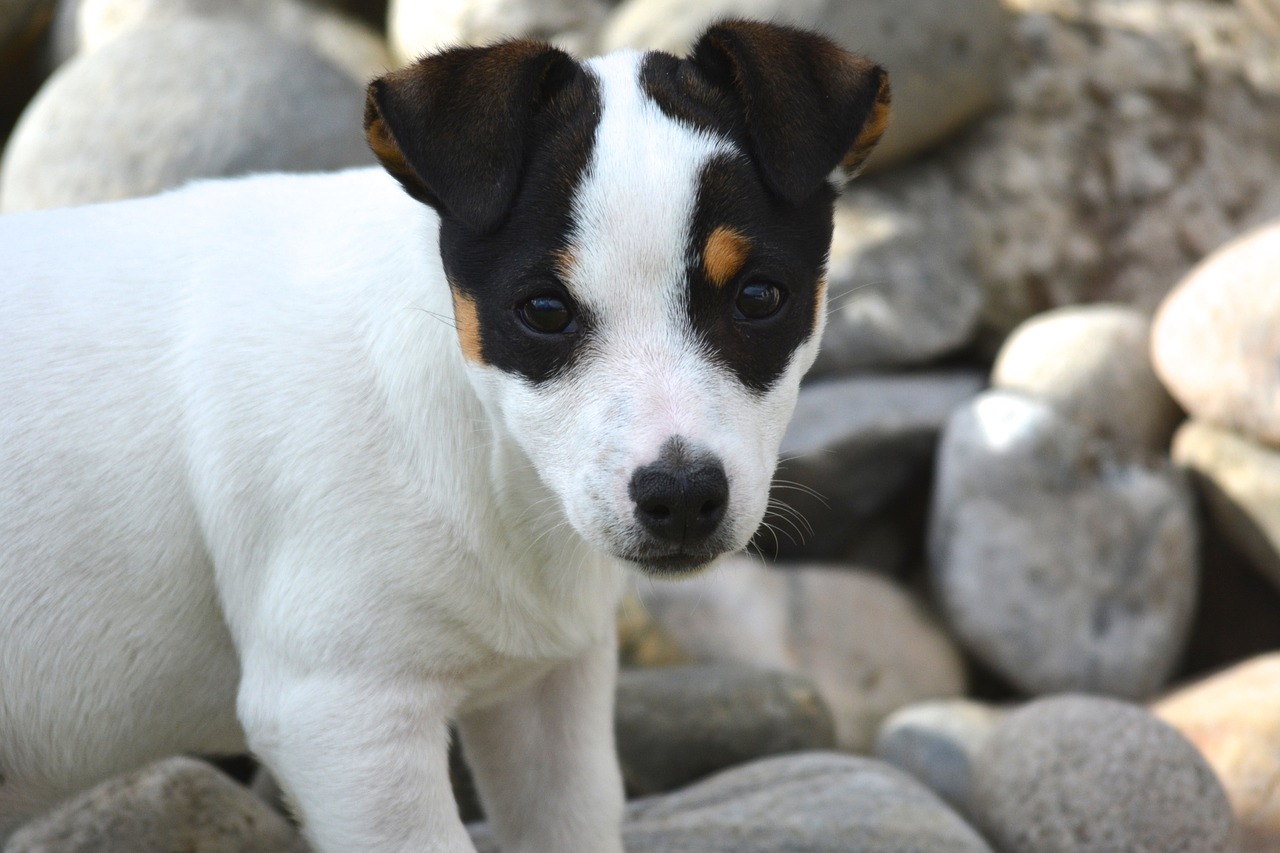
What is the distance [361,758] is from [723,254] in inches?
52.2

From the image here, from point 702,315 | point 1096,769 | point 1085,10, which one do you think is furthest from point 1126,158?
point 702,315

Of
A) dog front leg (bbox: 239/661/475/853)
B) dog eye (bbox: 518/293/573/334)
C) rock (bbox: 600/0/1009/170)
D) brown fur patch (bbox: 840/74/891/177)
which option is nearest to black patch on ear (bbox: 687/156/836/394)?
brown fur patch (bbox: 840/74/891/177)

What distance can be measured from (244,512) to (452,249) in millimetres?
773

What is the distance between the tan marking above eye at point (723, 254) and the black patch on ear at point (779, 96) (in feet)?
0.55

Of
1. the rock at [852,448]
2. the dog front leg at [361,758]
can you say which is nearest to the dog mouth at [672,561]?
the dog front leg at [361,758]

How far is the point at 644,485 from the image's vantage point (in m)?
2.52

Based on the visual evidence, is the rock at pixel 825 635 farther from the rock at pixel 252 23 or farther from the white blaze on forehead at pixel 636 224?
the rock at pixel 252 23

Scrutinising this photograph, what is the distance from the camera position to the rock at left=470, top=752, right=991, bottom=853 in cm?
396

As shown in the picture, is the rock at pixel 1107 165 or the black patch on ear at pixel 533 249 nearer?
the black patch on ear at pixel 533 249

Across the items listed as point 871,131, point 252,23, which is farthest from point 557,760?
point 252,23

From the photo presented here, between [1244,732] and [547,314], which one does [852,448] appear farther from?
[547,314]

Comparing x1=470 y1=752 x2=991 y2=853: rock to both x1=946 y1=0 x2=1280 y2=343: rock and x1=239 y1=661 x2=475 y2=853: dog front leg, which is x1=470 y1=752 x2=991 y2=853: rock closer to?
x1=239 y1=661 x2=475 y2=853: dog front leg

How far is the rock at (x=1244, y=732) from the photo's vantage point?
4.88 metres

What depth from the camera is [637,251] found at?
2.57 meters
